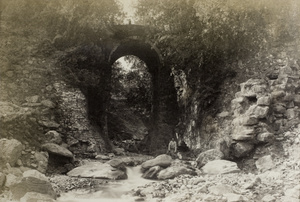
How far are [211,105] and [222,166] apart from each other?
77.2 inches

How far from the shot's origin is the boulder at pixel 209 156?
6777 millimetres

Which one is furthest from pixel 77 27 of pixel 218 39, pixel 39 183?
pixel 39 183

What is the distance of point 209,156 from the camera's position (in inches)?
272

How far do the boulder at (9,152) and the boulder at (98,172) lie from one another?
130 cm

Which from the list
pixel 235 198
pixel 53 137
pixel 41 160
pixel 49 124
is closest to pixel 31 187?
pixel 41 160

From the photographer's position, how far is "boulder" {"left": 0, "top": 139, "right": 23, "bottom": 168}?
525 cm

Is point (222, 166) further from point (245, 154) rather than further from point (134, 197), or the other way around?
point (134, 197)

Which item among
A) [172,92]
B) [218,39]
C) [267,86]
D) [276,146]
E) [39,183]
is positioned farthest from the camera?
[172,92]

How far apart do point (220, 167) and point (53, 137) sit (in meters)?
3.63

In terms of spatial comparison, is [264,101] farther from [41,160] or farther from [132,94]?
[132,94]

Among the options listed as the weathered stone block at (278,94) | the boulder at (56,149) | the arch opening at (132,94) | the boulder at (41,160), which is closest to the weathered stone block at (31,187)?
the boulder at (41,160)

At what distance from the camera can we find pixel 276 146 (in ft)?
20.0

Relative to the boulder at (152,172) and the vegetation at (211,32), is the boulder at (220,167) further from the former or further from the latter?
the vegetation at (211,32)

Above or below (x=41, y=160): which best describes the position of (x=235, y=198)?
below
